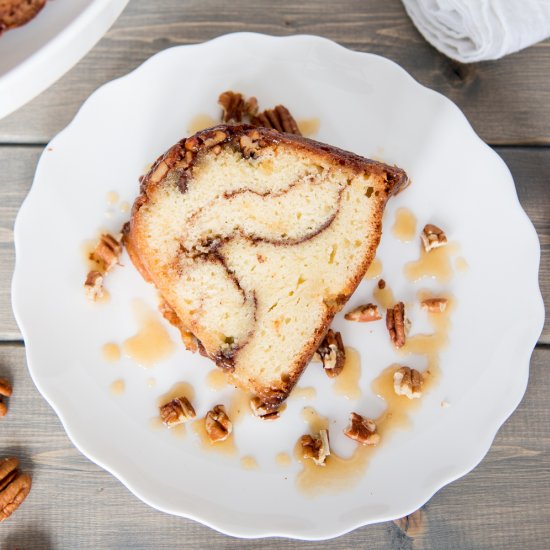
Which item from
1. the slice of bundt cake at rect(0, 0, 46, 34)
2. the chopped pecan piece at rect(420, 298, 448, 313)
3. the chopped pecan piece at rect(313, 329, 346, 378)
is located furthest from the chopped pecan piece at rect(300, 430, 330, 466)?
the slice of bundt cake at rect(0, 0, 46, 34)

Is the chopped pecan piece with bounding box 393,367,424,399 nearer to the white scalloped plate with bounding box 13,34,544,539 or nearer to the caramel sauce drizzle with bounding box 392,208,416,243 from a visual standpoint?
the white scalloped plate with bounding box 13,34,544,539

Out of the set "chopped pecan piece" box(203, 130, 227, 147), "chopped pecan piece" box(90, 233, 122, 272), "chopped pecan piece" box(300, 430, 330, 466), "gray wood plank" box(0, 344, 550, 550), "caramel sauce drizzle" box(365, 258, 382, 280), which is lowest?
"gray wood plank" box(0, 344, 550, 550)

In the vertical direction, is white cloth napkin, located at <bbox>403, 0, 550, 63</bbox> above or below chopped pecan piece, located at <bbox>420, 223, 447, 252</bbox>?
above

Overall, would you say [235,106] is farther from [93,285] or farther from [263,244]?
[93,285]

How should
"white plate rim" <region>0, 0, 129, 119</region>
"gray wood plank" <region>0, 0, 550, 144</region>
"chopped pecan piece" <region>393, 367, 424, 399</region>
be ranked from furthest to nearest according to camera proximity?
1. "gray wood plank" <region>0, 0, 550, 144</region>
2. "chopped pecan piece" <region>393, 367, 424, 399</region>
3. "white plate rim" <region>0, 0, 129, 119</region>

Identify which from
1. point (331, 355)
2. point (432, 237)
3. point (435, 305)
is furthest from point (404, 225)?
point (331, 355)

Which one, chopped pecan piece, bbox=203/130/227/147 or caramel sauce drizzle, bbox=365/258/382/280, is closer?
chopped pecan piece, bbox=203/130/227/147

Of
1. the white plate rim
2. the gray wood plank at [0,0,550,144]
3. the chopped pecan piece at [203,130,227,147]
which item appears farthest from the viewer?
the gray wood plank at [0,0,550,144]
